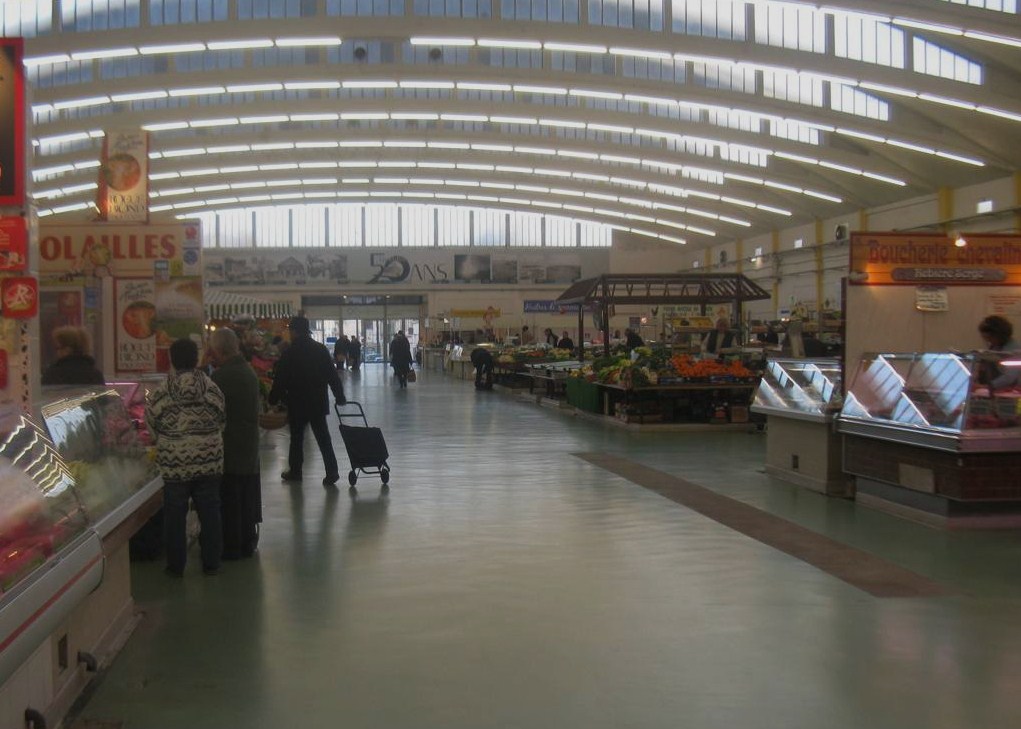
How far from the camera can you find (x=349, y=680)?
4602mm

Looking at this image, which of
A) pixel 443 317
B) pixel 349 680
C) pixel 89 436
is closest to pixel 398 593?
pixel 349 680

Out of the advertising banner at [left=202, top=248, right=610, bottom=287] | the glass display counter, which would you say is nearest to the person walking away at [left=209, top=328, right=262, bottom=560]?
the glass display counter

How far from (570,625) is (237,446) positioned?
2.75 metres

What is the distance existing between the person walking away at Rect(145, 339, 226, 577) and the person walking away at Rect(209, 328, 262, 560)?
0.37m

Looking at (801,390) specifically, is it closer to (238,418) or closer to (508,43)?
(238,418)

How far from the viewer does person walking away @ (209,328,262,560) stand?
698cm

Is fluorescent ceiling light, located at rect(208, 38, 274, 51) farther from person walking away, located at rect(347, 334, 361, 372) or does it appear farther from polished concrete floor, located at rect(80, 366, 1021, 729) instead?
person walking away, located at rect(347, 334, 361, 372)

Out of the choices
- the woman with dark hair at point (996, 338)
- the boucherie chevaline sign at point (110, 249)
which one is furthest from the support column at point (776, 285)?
the boucherie chevaline sign at point (110, 249)

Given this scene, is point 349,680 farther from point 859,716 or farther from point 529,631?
point 859,716

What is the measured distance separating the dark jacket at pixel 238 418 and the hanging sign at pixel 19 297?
4.97 ft

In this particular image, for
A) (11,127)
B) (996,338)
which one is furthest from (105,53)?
(996,338)

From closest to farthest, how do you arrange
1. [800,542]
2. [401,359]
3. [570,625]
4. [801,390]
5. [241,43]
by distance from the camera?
[570,625] → [800,542] → [801,390] → [241,43] → [401,359]

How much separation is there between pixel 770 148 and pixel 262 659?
1036 inches

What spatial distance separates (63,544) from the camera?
3.74 metres
